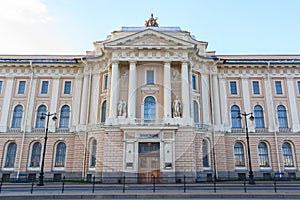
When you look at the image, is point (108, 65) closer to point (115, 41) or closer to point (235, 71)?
point (115, 41)

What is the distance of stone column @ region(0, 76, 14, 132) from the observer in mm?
32159

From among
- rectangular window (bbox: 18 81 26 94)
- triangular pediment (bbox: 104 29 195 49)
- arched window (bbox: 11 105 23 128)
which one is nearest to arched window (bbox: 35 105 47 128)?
arched window (bbox: 11 105 23 128)

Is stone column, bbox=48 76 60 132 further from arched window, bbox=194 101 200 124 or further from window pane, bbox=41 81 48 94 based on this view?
arched window, bbox=194 101 200 124

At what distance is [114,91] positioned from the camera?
90.2 ft

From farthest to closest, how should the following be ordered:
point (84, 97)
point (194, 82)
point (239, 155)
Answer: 1. point (84, 97)
2. point (239, 155)
3. point (194, 82)

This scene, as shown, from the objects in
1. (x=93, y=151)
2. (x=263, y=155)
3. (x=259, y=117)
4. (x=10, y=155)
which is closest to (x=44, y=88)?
(x=10, y=155)

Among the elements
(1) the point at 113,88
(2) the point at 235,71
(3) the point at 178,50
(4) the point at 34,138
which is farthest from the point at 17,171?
(2) the point at 235,71

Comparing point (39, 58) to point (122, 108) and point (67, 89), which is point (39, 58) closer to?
point (67, 89)

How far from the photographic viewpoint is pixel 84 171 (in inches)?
1145

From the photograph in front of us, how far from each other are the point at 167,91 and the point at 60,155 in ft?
53.1

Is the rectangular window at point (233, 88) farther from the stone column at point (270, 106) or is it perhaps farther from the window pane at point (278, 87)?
the window pane at point (278, 87)

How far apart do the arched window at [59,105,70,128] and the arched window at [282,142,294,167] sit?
28023 mm

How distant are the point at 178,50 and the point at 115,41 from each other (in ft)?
24.0

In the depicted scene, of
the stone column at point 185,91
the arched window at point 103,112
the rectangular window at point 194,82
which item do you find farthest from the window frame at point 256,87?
the arched window at point 103,112
